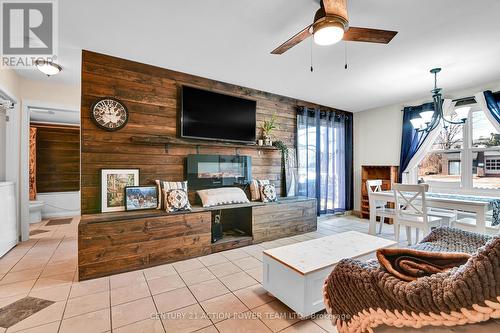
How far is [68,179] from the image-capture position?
556 cm

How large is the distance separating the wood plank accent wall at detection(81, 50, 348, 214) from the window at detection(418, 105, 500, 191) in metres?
3.83

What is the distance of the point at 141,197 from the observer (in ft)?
9.30

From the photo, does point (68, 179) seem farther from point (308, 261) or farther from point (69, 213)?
point (308, 261)

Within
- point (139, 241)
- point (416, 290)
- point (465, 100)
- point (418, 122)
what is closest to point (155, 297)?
point (139, 241)

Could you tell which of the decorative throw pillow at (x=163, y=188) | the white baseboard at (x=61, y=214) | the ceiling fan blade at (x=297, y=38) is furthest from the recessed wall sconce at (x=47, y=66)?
the white baseboard at (x=61, y=214)

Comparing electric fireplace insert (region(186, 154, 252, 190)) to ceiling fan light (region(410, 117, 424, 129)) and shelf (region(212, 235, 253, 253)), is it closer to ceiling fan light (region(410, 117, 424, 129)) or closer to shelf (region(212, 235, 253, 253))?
shelf (region(212, 235, 253, 253))

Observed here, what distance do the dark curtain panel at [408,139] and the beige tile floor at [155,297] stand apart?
350 centimetres

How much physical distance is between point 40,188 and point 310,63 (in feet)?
20.7

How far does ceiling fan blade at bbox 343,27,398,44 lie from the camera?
1.77 metres

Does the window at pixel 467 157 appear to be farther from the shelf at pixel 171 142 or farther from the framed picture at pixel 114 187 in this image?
the framed picture at pixel 114 187

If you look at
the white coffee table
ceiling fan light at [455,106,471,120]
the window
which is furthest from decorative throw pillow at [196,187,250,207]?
the window

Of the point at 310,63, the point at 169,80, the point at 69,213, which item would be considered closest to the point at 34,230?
the point at 69,213

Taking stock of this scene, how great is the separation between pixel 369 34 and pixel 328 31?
434 mm

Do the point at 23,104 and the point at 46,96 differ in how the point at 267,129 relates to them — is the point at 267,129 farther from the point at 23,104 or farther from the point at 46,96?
the point at 23,104
